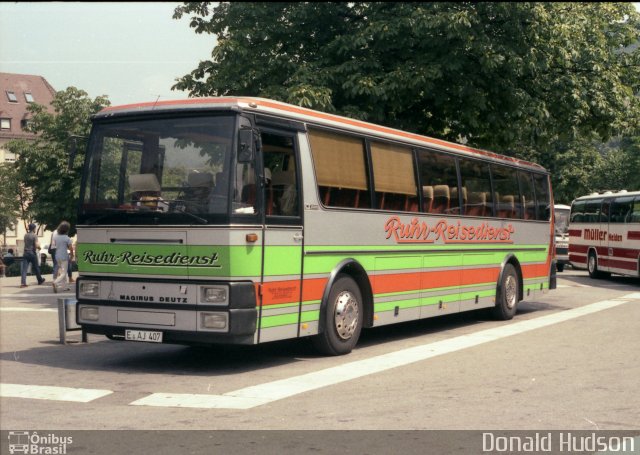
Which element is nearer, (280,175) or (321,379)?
(321,379)

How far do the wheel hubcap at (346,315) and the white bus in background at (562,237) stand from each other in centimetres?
2637

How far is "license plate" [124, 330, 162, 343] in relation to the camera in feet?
30.7

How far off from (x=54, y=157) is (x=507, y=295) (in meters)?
Result: 37.9

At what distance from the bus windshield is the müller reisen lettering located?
341cm

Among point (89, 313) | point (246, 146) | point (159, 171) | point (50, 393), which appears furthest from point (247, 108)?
point (50, 393)

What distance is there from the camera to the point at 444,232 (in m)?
13.6

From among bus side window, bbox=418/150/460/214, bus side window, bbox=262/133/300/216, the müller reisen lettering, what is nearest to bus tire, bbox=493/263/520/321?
the müller reisen lettering

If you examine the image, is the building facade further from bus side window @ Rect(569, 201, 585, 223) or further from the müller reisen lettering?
the müller reisen lettering

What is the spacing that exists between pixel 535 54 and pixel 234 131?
426 inches

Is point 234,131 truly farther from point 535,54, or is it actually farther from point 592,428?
point 535,54

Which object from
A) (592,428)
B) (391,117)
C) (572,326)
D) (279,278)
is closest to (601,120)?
(391,117)

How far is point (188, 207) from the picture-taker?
30.6ft

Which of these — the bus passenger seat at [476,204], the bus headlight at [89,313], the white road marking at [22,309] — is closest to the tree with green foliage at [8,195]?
the white road marking at [22,309]
